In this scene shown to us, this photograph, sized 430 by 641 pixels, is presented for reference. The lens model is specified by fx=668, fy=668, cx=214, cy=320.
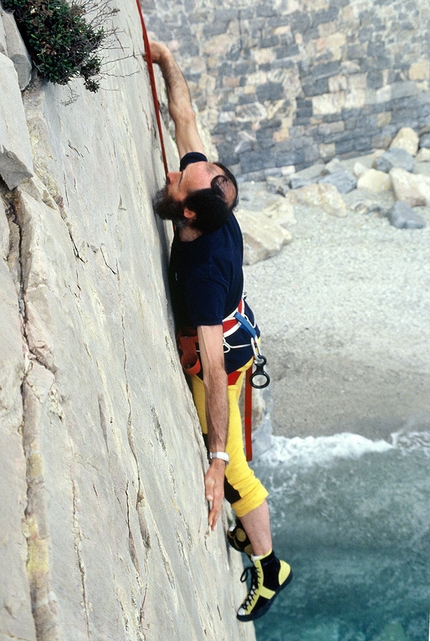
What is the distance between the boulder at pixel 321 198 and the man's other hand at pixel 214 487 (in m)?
7.70

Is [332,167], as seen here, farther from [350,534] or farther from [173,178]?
[173,178]

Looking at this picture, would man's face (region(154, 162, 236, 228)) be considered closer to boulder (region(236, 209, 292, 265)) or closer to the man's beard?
the man's beard

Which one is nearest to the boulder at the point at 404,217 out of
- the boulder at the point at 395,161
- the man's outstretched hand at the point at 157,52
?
the boulder at the point at 395,161

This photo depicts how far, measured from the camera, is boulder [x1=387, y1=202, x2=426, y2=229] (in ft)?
29.9

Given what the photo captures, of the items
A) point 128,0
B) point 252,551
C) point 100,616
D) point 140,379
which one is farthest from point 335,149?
point 100,616

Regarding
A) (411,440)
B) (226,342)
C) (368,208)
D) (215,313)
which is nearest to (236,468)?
(226,342)

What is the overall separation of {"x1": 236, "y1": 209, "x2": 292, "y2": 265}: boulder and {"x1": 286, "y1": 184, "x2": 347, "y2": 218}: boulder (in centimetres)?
100

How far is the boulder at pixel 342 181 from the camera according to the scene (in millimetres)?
10438

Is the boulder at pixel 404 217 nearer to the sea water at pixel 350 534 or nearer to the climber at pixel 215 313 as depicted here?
the sea water at pixel 350 534

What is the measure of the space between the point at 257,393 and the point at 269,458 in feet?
1.92

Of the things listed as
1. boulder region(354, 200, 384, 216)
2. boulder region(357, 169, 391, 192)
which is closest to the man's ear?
boulder region(354, 200, 384, 216)

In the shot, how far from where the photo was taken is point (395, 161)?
10.7m

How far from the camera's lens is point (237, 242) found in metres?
2.88

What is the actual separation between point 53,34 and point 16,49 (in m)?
→ 0.14
